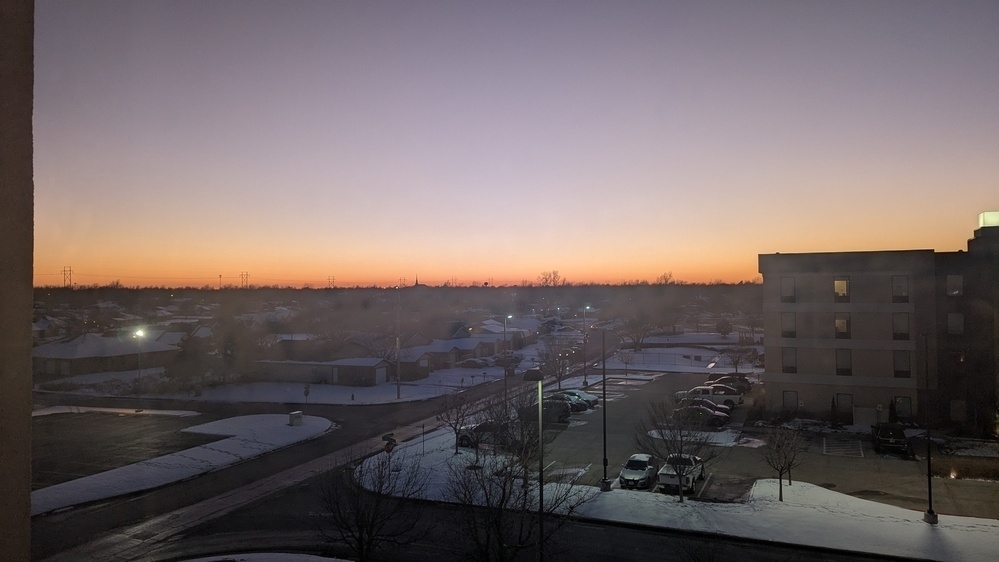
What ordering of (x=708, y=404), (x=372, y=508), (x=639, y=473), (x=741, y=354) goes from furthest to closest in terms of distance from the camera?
1. (x=741, y=354)
2. (x=708, y=404)
3. (x=639, y=473)
4. (x=372, y=508)

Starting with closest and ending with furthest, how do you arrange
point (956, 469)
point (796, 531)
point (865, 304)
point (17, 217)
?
1. point (17, 217)
2. point (796, 531)
3. point (956, 469)
4. point (865, 304)

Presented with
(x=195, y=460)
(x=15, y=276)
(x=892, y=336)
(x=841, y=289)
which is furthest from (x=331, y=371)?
(x=15, y=276)

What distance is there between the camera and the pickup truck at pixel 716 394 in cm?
3581

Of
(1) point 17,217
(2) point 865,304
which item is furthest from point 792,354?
(1) point 17,217

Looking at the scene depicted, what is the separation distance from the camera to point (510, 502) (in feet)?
53.3

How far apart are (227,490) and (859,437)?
1019 inches

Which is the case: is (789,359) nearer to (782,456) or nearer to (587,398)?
(587,398)

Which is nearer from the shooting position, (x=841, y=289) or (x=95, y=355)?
(x=841, y=289)

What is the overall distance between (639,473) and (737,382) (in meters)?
22.8

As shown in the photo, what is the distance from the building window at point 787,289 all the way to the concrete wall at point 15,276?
35.2m

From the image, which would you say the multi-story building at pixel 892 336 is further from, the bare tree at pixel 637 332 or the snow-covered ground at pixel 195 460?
the bare tree at pixel 637 332

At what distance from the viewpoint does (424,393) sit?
41750 millimetres

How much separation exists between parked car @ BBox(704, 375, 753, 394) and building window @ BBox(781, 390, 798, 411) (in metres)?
6.33

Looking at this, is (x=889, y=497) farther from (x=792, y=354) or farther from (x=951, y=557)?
(x=792, y=354)
